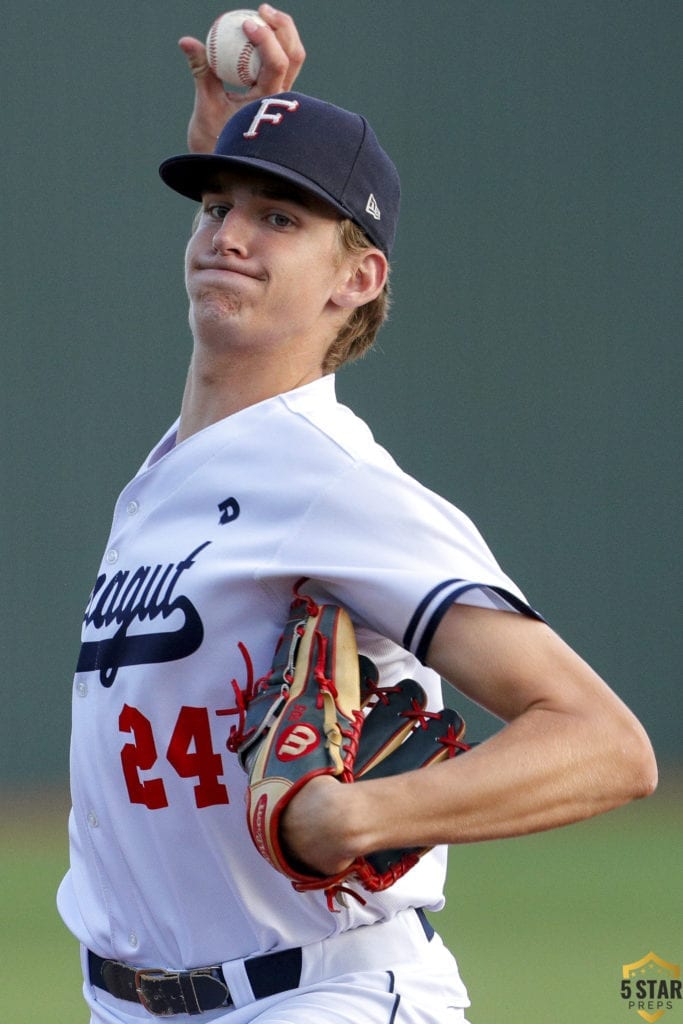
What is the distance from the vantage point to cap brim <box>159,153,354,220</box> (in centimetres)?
233

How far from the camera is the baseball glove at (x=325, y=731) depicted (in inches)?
71.0

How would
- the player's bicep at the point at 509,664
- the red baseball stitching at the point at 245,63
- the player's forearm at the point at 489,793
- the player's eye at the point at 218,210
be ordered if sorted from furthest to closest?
the red baseball stitching at the point at 245,63 < the player's eye at the point at 218,210 < the player's bicep at the point at 509,664 < the player's forearm at the point at 489,793

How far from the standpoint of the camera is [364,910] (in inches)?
81.8

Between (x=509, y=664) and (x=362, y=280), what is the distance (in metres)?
0.84

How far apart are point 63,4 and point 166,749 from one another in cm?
698

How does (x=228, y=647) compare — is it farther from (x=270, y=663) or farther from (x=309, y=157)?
(x=309, y=157)

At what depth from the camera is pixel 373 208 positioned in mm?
2502

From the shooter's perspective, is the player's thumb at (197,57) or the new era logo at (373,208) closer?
the new era logo at (373,208)

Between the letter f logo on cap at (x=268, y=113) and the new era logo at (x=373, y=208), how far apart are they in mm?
181

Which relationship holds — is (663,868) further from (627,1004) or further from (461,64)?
(461,64)

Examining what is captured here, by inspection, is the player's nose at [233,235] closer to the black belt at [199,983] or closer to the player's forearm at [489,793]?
the player's forearm at [489,793]

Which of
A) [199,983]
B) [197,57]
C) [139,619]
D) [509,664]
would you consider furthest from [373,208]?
[199,983]

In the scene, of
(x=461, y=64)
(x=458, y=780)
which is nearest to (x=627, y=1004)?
(x=458, y=780)

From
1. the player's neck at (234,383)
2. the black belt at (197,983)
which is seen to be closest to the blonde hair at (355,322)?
the player's neck at (234,383)
